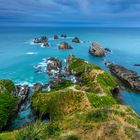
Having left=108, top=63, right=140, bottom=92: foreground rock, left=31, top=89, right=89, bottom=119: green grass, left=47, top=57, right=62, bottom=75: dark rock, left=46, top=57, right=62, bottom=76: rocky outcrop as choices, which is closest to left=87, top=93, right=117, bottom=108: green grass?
left=31, top=89, right=89, bottom=119: green grass

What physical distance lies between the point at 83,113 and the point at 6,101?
24.7 meters

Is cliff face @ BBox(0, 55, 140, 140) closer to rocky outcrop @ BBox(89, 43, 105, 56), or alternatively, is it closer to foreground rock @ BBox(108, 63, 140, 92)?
foreground rock @ BBox(108, 63, 140, 92)

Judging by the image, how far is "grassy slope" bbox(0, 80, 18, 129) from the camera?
69.2 m

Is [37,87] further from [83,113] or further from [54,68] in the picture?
[83,113]

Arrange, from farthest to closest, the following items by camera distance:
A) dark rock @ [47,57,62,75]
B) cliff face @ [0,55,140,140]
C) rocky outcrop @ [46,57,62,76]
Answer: dark rock @ [47,57,62,75] → rocky outcrop @ [46,57,62,76] → cliff face @ [0,55,140,140]

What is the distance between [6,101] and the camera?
246 feet

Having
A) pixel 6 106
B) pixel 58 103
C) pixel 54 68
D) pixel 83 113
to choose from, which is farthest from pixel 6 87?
pixel 54 68

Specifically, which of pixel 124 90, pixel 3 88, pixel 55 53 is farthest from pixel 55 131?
pixel 55 53

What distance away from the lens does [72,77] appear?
113 metres

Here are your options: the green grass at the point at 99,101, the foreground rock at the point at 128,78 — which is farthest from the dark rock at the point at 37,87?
the foreground rock at the point at 128,78

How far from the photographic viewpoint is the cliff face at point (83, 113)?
5028cm

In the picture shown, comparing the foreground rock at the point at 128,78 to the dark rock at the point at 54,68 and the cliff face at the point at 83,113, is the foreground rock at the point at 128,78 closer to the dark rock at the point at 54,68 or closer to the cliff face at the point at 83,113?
the cliff face at the point at 83,113

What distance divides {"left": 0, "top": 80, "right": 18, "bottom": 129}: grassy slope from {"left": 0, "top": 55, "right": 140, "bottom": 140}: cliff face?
20.4ft

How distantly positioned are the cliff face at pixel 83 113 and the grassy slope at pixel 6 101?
6.23 metres
